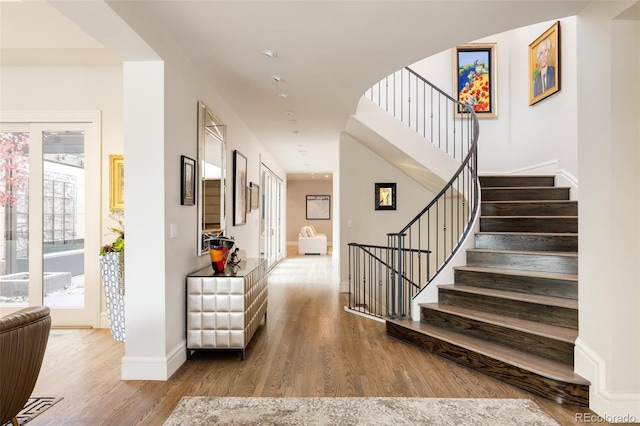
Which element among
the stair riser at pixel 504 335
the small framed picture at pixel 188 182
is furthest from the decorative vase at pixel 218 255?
the stair riser at pixel 504 335

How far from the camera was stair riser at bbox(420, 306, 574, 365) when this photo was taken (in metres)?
2.83

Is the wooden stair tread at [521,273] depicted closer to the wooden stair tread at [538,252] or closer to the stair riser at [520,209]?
the wooden stair tread at [538,252]

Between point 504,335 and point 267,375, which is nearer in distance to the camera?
point 267,375

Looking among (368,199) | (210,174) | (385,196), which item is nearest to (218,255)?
(210,174)

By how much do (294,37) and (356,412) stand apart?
8.94ft

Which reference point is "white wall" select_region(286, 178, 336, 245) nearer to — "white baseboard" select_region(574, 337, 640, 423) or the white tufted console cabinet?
the white tufted console cabinet

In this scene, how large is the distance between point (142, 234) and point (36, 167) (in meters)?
2.34

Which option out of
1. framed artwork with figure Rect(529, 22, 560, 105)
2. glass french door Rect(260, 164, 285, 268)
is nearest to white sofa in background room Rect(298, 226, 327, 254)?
glass french door Rect(260, 164, 285, 268)

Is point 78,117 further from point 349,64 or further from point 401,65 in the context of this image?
point 401,65

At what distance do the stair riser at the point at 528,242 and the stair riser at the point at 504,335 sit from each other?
1.04 m

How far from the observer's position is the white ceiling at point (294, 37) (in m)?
2.62

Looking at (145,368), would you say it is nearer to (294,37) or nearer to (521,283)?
(294,37)

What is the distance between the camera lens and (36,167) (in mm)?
4340

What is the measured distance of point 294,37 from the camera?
3.04 metres
